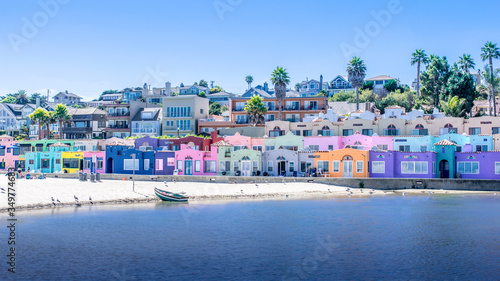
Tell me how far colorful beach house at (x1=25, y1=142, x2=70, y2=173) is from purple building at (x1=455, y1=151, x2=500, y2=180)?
57.8m

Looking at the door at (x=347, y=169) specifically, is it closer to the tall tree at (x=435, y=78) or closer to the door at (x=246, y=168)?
the door at (x=246, y=168)

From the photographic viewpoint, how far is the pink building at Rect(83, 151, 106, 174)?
75.3 metres

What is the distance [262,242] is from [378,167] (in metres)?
33.1

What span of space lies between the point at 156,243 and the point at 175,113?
68.2 m

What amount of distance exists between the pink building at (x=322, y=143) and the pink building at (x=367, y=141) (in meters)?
1.00

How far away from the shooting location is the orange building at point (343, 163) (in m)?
63.9

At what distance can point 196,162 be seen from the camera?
70250 mm

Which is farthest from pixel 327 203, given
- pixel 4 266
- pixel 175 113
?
pixel 175 113

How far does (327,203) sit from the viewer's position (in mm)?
52375

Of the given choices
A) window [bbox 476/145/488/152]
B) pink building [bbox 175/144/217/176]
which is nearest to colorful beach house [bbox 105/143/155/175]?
pink building [bbox 175/144/217/176]

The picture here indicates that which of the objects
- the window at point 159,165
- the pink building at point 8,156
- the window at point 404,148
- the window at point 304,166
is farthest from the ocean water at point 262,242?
the pink building at point 8,156

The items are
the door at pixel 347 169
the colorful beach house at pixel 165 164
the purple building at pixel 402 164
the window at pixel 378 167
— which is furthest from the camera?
the colorful beach house at pixel 165 164

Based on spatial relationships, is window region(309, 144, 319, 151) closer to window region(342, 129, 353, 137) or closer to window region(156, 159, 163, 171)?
window region(342, 129, 353, 137)

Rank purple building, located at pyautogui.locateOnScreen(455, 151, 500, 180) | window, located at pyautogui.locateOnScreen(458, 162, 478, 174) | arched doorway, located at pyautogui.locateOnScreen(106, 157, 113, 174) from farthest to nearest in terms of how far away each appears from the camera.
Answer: arched doorway, located at pyautogui.locateOnScreen(106, 157, 113, 174)
window, located at pyautogui.locateOnScreen(458, 162, 478, 174)
purple building, located at pyautogui.locateOnScreen(455, 151, 500, 180)
